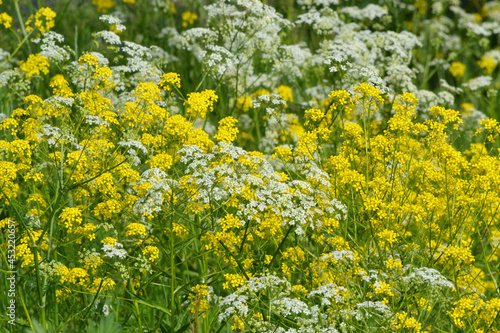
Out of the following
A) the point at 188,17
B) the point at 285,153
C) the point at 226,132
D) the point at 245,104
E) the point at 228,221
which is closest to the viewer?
the point at 228,221

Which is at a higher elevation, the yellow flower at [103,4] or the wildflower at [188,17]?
the yellow flower at [103,4]

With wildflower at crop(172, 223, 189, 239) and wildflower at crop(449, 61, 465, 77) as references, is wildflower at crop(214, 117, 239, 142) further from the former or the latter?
wildflower at crop(449, 61, 465, 77)

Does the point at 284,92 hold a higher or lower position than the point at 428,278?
lower

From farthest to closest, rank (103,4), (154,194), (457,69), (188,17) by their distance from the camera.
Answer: (457,69) < (103,4) < (188,17) < (154,194)

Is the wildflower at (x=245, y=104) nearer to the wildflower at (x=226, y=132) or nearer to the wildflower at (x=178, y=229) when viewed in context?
the wildflower at (x=226, y=132)

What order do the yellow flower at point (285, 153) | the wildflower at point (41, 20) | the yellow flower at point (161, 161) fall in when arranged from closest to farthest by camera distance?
the yellow flower at point (161, 161) < the yellow flower at point (285, 153) < the wildflower at point (41, 20)

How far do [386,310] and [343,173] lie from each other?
1136 millimetres

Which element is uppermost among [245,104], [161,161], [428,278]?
[161,161]

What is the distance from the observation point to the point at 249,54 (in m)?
6.11

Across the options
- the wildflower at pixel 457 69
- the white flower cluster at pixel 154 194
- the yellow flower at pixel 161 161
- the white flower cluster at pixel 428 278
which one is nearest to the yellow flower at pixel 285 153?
the yellow flower at pixel 161 161

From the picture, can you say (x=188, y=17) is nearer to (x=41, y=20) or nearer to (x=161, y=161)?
(x=41, y=20)

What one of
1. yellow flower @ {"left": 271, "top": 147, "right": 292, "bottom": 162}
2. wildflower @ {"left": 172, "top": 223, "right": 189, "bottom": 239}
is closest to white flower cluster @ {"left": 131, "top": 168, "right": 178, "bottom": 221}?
wildflower @ {"left": 172, "top": 223, "right": 189, "bottom": 239}

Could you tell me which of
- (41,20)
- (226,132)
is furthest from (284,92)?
(226,132)

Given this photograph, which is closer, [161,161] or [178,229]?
[178,229]
